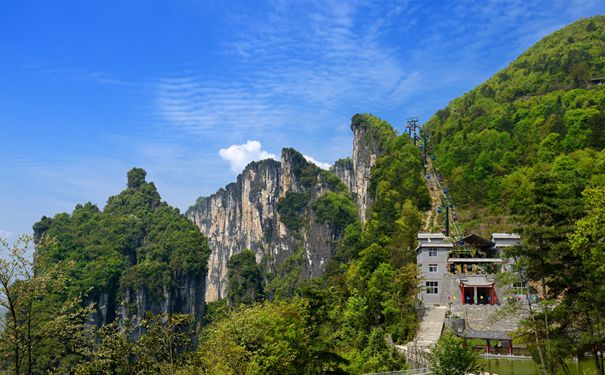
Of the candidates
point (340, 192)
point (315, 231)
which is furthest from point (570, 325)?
point (340, 192)

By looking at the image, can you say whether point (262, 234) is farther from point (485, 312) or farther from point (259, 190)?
point (485, 312)

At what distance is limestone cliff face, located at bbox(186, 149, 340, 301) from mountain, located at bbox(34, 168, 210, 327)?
103ft

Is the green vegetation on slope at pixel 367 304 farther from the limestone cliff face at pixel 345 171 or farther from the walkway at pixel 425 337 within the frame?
the limestone cliff face at pixel 345 171

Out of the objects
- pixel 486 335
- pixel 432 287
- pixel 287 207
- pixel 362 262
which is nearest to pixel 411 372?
pixel 486 335

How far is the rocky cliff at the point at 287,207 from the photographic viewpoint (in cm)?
12006

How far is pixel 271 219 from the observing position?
463ft

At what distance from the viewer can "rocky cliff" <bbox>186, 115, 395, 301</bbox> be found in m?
120

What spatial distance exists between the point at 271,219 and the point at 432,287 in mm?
95988

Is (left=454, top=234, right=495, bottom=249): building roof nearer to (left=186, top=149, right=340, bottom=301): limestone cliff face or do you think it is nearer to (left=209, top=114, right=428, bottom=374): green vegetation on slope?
(left=209, top=114, right=428, bottom=374): green vegetation on slope

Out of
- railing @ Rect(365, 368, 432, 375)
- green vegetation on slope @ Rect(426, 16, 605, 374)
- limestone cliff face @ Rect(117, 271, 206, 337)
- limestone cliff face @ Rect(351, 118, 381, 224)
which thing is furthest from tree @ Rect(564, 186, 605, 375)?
limestone cliff face @ Rect(351, 118, 381, 224)

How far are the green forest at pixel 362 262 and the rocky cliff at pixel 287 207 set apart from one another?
128 centimetres

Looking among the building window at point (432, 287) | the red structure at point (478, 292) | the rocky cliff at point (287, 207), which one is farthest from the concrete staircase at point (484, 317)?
the rocky cliff at point (287, 207)

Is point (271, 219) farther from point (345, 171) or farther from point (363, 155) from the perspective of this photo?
point (363, 155)

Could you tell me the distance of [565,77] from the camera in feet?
295
